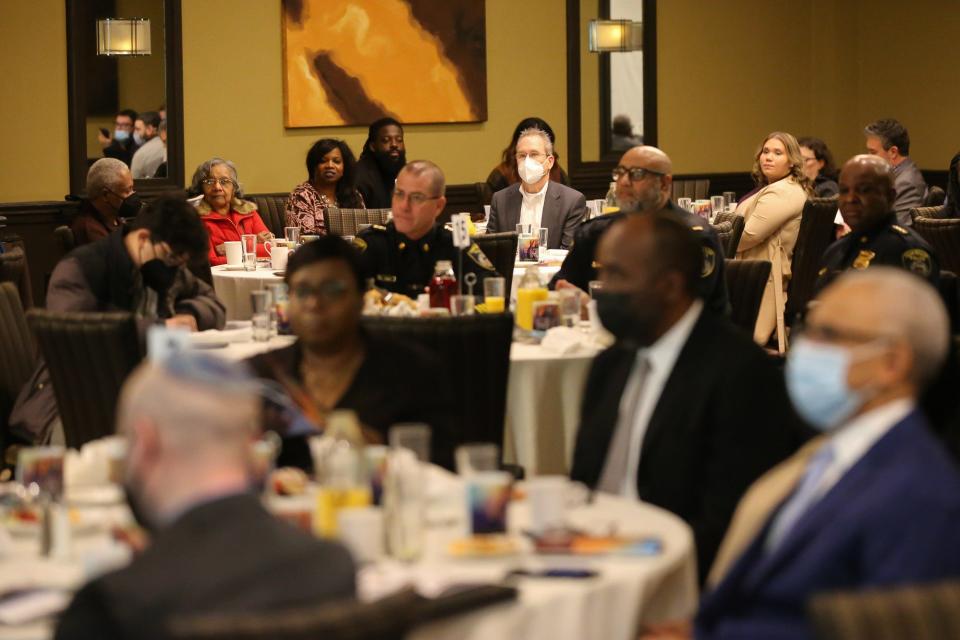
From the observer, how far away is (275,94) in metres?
11.7

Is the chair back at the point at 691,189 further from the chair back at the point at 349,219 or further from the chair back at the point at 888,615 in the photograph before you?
the chair back at the point at 888,615

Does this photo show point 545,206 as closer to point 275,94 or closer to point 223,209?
point 223,209

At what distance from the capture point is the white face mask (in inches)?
352

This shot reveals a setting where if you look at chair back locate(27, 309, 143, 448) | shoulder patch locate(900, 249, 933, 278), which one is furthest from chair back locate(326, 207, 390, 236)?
chair back locate(27, 309, 143, 448)

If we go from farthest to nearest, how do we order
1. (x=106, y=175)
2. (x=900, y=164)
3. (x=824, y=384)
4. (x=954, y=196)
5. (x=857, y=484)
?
(x=900, y=164) < (x=954, y=196) < (x=106, y=175) < (x=824, y=384) < (x=857, y=484)

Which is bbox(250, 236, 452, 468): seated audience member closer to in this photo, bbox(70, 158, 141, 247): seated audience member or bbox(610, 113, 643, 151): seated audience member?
bbox(70, 158, 141, 247): seated audience member

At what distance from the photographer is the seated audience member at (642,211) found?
20.0 ft

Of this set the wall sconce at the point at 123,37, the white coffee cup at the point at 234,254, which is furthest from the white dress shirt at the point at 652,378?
the wall sconce at the point at 123,37

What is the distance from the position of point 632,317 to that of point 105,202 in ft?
18.4

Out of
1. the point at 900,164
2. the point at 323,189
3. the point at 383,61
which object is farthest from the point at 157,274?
the point at 383,61

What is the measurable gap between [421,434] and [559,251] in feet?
18.6

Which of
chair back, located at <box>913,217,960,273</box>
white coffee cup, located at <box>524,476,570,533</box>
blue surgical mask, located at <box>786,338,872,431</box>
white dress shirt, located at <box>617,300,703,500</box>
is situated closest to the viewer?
blue surgical mask, located at <box>786,338,872,431</box>

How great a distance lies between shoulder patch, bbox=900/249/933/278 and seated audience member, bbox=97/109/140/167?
21.5ft

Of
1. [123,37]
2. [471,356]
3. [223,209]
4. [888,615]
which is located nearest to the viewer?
[888,615]
